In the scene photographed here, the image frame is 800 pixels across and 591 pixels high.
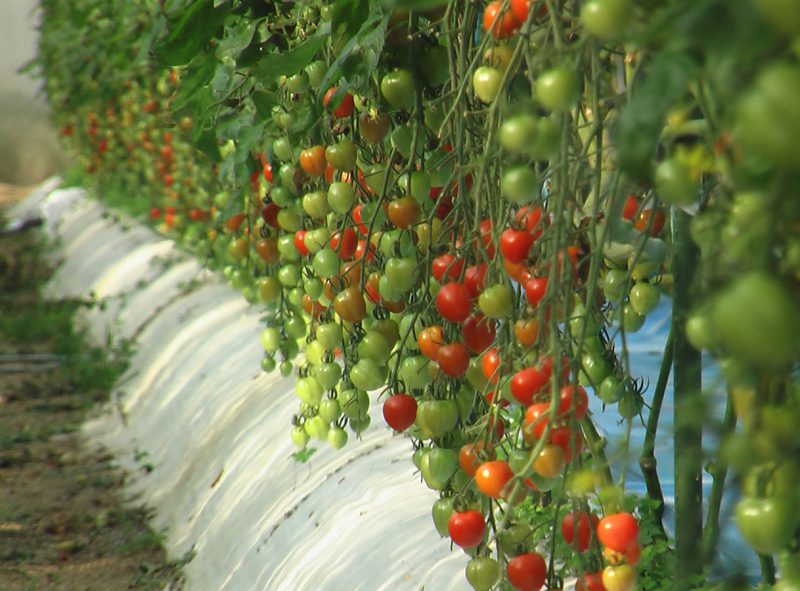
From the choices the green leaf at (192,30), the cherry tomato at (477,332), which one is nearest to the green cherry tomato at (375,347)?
the cherry tomato at (477,332)

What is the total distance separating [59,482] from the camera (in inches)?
127

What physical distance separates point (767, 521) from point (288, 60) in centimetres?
70

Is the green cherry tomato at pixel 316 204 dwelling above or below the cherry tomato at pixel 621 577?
above

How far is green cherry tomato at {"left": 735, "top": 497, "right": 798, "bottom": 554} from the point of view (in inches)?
18.5

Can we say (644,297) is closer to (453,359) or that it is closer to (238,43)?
(453,359)

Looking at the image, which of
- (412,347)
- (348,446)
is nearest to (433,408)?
(412,347)

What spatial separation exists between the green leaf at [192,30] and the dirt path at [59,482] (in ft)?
4.78

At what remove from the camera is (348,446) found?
2027 millimetres

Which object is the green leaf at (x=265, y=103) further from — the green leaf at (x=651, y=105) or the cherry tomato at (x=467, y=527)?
the green leaf at (x=651, y=105)

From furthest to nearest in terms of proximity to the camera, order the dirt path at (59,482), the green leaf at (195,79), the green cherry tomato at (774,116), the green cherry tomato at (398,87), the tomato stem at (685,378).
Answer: the dirt path at (59,482) < the green leaf at (195,79) < the tomato stem at (685,378) < the green cherry tomato at (398,87) < the green cherry tomato at (774,116)

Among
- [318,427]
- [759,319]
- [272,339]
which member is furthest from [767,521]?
[272,339]

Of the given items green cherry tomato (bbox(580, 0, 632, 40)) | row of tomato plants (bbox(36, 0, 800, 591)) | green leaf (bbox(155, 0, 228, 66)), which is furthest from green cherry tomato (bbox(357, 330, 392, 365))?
green cherry tomato (bbox(580, 0, 632, 40))

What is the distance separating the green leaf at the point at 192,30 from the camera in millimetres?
1222

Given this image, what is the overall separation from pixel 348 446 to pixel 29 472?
164 cm
